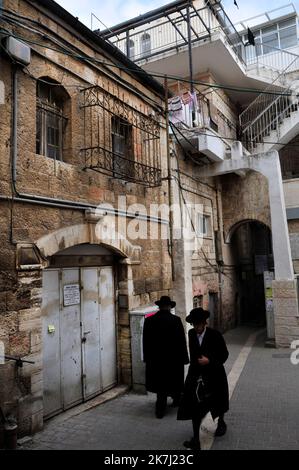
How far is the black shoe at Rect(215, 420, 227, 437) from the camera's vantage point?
4.70 metres

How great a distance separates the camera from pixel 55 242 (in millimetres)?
5387

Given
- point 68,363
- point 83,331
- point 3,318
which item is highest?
point 3,318

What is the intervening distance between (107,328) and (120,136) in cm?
389

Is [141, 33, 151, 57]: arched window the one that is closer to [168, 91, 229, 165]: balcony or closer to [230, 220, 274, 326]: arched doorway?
[168, 91, 229, 165]: balcony

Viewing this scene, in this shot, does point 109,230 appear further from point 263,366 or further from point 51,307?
point 263,366

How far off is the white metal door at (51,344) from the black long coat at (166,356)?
1.41 m

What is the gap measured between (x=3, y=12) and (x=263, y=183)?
9430mm

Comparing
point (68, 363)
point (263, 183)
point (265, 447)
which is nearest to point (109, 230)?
point (68, 363)

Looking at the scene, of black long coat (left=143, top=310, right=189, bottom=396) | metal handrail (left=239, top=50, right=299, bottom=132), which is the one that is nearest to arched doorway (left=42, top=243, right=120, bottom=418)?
black long coat (left=143, top=310, right=189, bottom=396)

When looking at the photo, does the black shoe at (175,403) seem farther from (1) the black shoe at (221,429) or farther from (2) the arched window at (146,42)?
(2) the arched window at (146,42)

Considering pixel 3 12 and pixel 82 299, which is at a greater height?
pixel 3 12

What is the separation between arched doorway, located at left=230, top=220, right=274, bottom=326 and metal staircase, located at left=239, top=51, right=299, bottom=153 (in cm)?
330

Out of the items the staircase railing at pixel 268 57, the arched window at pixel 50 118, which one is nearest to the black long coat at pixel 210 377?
the arched window at pixel 50 118

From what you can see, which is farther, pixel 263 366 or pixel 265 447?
pixel 263 366
